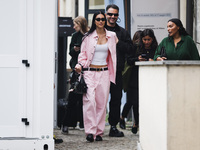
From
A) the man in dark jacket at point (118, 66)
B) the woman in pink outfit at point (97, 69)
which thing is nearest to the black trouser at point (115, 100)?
the man in dark jacket at point (118, 66)

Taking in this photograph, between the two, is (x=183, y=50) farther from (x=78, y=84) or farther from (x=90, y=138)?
(x=90, y=138)

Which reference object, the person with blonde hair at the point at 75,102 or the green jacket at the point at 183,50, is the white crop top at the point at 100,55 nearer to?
the person with blonde hair at the point at 75,102

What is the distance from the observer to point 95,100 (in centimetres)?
879

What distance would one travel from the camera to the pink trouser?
8641 mm

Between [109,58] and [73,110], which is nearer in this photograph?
[109,58]

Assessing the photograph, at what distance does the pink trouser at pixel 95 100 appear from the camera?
8.64 metres

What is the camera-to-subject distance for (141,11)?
10250mm

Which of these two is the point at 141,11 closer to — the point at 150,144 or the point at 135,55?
the point at 135,55

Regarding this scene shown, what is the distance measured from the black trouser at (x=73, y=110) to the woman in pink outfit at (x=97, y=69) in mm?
957

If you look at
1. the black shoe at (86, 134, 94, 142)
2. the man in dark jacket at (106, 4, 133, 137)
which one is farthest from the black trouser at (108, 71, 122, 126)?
the black shoe at (86, 134, 94, 142)

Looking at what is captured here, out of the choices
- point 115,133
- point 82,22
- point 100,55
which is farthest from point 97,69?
point 82,22

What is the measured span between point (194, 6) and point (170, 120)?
625 centimetres

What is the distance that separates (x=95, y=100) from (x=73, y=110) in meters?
1.11

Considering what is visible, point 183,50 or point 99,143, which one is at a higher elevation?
point 183,50
